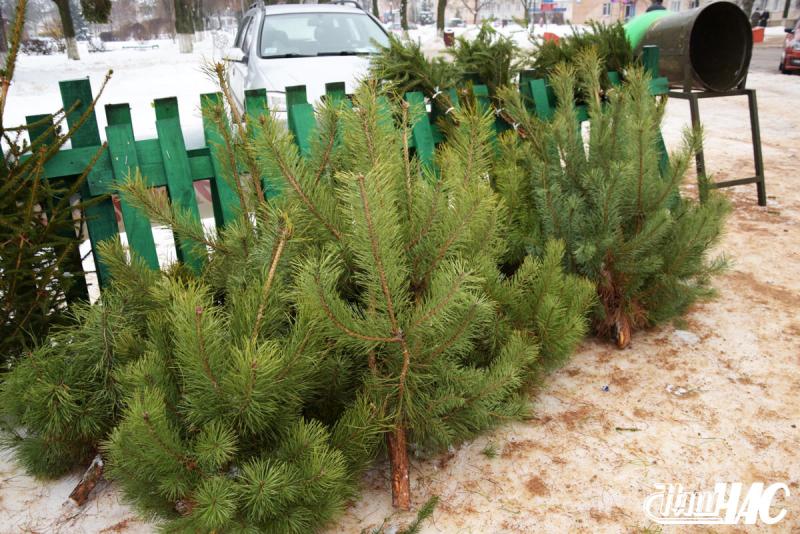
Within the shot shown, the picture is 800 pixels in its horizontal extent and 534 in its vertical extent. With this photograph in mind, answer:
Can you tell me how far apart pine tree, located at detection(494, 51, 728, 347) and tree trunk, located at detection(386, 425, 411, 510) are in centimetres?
118

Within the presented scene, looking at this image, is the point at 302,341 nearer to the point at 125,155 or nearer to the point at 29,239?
the point at 29,239

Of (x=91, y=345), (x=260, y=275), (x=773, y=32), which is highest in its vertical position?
(x=773, y=32)

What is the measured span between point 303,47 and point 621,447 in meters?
6.50

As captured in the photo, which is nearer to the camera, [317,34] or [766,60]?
[317,34]

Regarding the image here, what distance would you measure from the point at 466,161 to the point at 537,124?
116 cm

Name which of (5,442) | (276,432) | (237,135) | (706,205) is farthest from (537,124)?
(5,442)

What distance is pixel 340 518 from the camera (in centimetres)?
207

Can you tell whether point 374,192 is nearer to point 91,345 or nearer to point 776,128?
point 91,345

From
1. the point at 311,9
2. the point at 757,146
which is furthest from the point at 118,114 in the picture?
the point at 311,9

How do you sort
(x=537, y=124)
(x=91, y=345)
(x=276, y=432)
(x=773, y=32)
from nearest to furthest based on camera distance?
(x=276, y=432), (x=91, y=345), (x=537, y=124), (x=773, y=32)

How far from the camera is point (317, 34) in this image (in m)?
7.89

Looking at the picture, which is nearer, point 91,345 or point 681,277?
point 91,345

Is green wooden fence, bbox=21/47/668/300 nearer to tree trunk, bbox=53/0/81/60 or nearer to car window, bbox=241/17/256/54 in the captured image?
car window, bbox=241/17/256/54

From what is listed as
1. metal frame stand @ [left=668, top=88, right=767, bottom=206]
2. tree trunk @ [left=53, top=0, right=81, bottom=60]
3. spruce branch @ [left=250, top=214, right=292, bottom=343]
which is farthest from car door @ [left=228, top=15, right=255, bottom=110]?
tree trunk @ [left=53, top=0, right=81, bottom=60]
